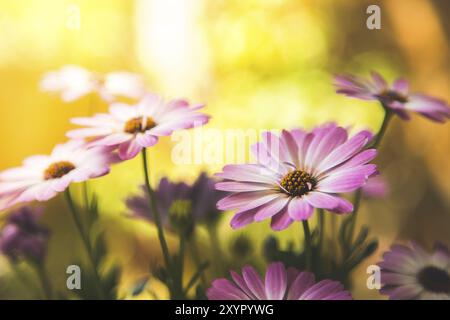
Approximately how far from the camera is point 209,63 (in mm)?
669

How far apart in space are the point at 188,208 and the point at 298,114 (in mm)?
368

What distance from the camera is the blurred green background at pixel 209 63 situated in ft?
1.98

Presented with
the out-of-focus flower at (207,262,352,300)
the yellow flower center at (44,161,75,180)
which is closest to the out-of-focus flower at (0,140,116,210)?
the yellow flower center at (44,161,75,180)

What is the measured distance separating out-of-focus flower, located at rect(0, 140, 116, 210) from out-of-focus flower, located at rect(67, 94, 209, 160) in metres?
0.01

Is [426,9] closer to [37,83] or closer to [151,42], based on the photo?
[151,42]

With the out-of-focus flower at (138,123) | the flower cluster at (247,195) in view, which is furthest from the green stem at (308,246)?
the out-of-focus flower at (138,123)

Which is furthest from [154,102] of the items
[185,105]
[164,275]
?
[164,275]

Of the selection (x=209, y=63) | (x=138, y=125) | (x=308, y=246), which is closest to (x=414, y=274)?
(x=308, y=246)

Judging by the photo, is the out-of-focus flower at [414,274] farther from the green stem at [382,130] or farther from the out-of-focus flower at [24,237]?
the out-of-focus flower at [24,237]

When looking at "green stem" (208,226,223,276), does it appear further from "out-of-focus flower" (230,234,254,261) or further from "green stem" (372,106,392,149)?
"green stem" (372,106,392,149)

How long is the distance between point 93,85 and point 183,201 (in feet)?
0.45

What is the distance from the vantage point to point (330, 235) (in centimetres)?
48

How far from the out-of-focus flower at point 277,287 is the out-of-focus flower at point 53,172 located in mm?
116

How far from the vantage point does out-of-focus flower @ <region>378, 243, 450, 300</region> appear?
14.7 inches
